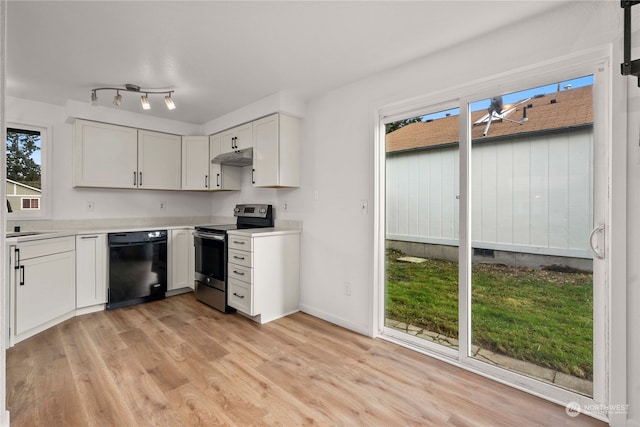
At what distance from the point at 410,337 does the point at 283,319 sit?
51.6 inches

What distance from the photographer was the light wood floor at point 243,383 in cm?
171

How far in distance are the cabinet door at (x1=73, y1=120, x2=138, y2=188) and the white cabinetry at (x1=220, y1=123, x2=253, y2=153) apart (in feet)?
3.67

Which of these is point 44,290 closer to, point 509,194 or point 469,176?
point 469,176

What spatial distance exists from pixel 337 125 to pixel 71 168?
3242 mm

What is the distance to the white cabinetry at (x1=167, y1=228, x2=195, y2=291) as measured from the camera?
3945mm

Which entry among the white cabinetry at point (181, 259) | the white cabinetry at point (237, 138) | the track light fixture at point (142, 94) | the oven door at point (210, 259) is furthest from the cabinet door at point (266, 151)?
the white cabinetry at point (181, 259)

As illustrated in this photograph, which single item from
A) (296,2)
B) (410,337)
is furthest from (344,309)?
(296,2)

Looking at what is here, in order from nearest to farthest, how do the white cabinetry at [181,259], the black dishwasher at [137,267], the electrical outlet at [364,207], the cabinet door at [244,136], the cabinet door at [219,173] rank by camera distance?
the electrical outlet at [364,207] → the black dishwasher at [137,267] → the cabinet door at [244,136] → the white cabinetry at [181,259] → the cabinet door at [219,173]

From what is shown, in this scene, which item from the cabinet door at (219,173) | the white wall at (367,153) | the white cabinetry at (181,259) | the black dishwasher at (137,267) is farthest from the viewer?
the cabinet door at (219,173)

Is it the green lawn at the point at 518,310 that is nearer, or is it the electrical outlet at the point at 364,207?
the green lawn at the point at 518,310

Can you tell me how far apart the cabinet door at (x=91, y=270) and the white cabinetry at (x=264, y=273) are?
4.82ft

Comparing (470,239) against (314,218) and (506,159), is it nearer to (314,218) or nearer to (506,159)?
(506,159)

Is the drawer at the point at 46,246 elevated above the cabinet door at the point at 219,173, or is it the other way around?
the cabinet door at the point at 219,173

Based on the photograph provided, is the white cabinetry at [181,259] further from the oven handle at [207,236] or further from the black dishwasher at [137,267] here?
the oven handle at [207,236]
